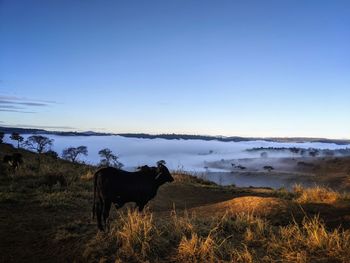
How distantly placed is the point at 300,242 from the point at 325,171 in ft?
181

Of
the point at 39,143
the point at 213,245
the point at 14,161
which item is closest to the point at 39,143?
the point at 39,143

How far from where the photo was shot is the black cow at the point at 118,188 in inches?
384

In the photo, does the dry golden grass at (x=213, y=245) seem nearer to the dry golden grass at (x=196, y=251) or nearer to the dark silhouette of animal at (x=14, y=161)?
the dry golden grass at (x=196, y=251)

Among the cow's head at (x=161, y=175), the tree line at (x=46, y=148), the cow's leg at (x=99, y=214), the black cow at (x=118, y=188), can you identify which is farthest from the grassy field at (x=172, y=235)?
the tree line at (x=46, y=148)

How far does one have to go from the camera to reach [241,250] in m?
7.88

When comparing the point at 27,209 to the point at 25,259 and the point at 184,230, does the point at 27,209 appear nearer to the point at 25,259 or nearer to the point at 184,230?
the point at 25,259

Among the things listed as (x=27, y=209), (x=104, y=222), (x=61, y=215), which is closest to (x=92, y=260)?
(x=104, y=222)

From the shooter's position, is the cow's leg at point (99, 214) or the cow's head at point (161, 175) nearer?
the cow's leg at point (99, 214)

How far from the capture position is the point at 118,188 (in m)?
9.95

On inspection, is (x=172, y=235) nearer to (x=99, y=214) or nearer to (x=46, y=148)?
(x=99, y=214)

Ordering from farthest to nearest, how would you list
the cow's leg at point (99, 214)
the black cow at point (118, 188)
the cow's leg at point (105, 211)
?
the black cow at point (118, 188), the cow's leg at point (105, 211), the cow's leg at point (99, 214)

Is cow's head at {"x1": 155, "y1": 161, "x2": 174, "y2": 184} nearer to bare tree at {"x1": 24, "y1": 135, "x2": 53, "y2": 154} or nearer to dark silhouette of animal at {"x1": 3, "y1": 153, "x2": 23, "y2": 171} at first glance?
dark silhouette of animal at {"x1": 3, "y1": 153, "x2": 23, "y2": 171}

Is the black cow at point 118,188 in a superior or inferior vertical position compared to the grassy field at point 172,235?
superior

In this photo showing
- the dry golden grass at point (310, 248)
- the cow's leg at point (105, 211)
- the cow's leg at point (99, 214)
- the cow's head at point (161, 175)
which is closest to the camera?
the dry golden grass at point (310, 248)
